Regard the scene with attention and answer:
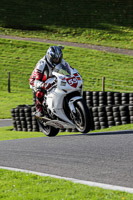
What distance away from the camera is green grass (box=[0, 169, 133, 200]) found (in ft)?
18.3

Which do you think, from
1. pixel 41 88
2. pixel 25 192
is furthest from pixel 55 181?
pixel 41 88

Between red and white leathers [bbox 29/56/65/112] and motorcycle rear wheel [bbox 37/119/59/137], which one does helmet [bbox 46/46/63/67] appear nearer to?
red and white leathers [bbox 29/56/65/112]

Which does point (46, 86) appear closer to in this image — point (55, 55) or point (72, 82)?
point (55, 55)

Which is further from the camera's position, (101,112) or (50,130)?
(101,112)

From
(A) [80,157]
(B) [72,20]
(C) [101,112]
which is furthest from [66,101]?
(B) [72,20]

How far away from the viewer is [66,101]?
34.9 feet

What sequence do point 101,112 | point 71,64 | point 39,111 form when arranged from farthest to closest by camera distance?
point 71,64
point 101,112
point 39,111

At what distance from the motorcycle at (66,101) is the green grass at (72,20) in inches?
1113

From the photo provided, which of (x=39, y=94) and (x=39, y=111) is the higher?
(x=39, y=94)

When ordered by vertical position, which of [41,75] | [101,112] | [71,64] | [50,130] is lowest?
[71,64]

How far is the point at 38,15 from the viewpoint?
156 ft

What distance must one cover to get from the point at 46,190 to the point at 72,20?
135 ft

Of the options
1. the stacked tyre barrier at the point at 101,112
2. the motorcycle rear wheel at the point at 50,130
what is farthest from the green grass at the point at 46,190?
the stacked tyre barrier at the point at 101,112

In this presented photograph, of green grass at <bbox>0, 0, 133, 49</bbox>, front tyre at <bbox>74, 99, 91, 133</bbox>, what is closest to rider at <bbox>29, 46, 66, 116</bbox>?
front tyre at <bbox>74, 99, 91, 133</bbox>
